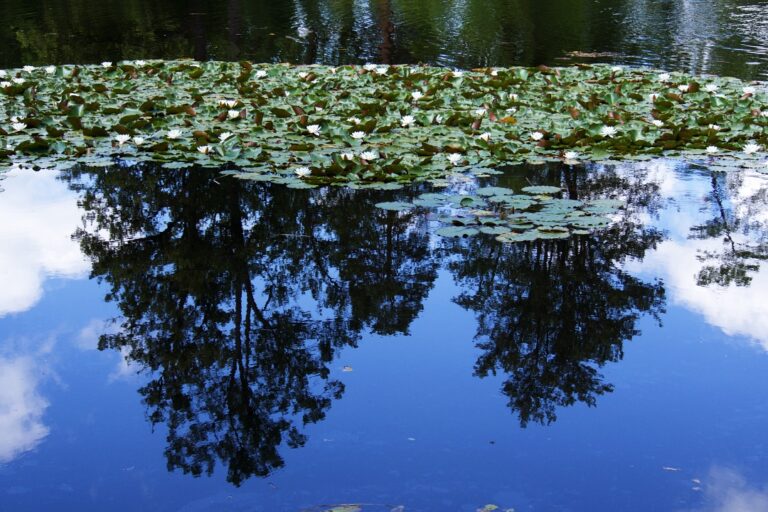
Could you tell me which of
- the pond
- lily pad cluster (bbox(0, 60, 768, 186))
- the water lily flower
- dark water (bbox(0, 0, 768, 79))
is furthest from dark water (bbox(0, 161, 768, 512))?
dark water (bbox(0, 0, 768, 79))

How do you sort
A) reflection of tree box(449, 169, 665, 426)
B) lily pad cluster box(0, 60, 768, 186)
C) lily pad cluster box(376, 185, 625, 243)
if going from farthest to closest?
lily pad cluster box(0, 60, 768, 186) → lily pad cluster box(376, 185, 625, 243) → reflection of tree box(449, 169, 665, 426)

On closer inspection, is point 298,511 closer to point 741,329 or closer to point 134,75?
point 741,329

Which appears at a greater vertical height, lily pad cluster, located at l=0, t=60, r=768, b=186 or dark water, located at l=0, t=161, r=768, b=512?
lily pad cluster, located at l=0, t=60, r=768, b=186

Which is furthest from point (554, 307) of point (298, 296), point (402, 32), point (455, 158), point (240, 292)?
point (402, 32)

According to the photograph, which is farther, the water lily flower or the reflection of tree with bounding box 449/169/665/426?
the water lily flower

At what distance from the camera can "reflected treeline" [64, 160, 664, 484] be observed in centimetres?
298

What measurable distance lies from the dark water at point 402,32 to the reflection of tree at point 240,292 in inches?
254

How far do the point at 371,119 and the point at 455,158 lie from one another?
1.23 m

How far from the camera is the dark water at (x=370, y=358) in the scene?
2.52m

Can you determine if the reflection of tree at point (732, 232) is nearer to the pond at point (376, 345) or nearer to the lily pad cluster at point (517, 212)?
the pond at point (376, 345)

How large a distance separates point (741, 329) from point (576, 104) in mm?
4266

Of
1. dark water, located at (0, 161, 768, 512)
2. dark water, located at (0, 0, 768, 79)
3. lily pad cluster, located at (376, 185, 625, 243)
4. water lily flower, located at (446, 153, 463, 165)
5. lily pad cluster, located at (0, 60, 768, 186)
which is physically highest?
dark water, located at (0, 0, 768, 79)

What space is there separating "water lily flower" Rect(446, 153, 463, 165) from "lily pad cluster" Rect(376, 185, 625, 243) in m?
0.57

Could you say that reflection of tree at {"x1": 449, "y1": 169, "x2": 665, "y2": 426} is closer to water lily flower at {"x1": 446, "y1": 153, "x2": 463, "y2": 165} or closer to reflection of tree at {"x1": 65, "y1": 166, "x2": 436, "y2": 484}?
reflection of tree at {"x1": 65, "y1": 166, "x2": 436, "y2": 484}
